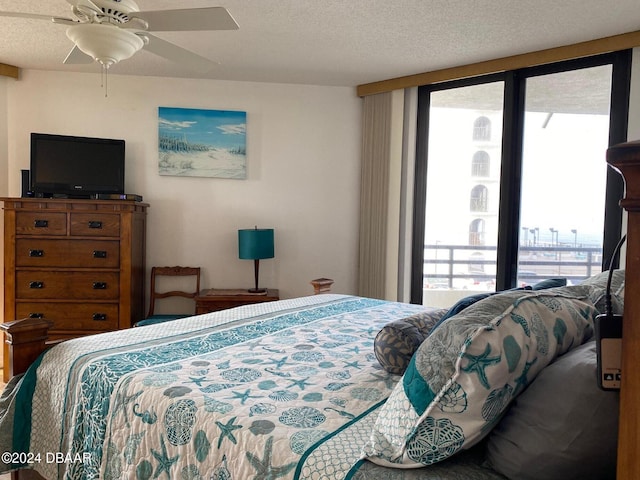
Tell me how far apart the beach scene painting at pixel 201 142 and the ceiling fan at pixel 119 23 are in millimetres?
2110

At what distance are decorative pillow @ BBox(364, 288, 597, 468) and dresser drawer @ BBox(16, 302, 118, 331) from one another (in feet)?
10.5

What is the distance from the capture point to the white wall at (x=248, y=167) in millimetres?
4148

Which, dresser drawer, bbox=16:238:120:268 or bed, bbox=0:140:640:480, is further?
dresser drawer, bbox=16:238:120:268

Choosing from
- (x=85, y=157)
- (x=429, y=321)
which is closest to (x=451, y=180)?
(x=429, y=321)

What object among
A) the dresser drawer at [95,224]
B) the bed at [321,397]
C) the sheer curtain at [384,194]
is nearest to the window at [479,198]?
the sheer curtain at [384,194]

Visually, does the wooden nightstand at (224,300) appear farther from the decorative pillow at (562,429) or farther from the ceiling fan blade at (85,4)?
the decorative pillow at (562,429)

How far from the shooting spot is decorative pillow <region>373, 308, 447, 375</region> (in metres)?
1.51

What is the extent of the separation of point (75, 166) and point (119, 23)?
2.16 meters

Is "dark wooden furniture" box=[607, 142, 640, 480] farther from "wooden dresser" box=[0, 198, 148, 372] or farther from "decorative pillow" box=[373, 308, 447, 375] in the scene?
"wooden dresser" box=[0, 198, 148, 372]

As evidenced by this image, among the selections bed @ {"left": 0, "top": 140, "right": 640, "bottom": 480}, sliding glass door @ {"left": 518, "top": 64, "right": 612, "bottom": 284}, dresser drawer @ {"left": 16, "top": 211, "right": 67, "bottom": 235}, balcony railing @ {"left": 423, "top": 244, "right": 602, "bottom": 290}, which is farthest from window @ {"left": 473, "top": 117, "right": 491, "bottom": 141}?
dresser drawer @ {"left": 16, "top": 211, "right": 67, "bottom": 235}

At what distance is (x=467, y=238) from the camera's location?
13.4 feet

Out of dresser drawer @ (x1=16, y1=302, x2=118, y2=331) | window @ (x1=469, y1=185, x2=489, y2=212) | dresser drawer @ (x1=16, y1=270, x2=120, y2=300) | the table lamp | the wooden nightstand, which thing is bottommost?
dresser drawer @ (x1=16, y1=302, x2=118, y2=331)

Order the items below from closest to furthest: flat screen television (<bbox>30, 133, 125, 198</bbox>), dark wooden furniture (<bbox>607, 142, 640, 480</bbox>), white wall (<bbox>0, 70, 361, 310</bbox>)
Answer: dark wooden furniture (<bbox>607, 142, 640, 480</bbox>) → flat screen television (<bbox>30, 133, 125, 198</bbox>) → white wall (<bbox>0, 70, 361, 310</bbox>)

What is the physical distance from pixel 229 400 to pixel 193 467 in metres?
0.19
